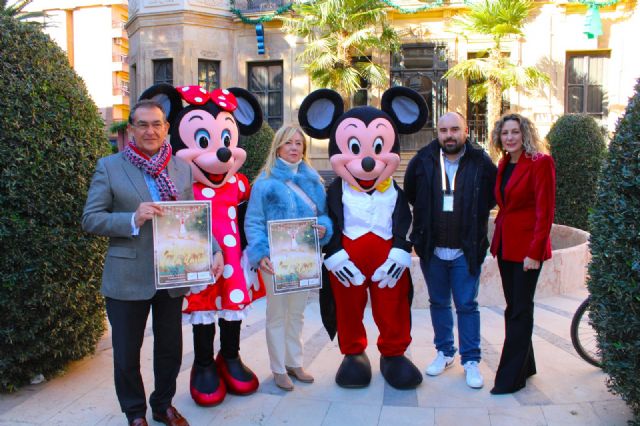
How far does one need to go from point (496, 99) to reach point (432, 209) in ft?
37.4

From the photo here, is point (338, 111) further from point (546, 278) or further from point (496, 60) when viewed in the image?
point (496, 60)

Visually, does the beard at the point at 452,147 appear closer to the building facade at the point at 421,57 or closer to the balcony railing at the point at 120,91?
the building facade at the point at 421,57

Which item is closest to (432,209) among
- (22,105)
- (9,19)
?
(22,105)

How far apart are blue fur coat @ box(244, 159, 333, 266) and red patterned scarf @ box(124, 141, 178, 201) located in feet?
2.22

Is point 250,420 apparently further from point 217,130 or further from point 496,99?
point 496,99

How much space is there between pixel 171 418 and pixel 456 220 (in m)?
2.35

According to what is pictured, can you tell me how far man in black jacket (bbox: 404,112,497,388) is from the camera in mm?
4055

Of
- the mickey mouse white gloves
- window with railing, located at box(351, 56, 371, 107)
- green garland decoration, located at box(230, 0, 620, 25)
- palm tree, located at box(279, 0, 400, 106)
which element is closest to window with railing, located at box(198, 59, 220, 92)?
green garland decoration, located at box(230, 0, 620, 25)

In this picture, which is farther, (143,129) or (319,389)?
(319,389)

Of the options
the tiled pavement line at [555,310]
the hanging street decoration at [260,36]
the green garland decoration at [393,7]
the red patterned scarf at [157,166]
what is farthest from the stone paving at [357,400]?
the hanging street decoration at [260,36]

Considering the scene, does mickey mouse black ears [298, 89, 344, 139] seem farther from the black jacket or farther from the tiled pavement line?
the tiled pavement line

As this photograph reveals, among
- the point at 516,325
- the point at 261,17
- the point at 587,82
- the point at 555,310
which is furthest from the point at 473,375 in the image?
the point at 261,17

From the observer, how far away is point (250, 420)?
11.8ft

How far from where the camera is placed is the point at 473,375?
409cm
